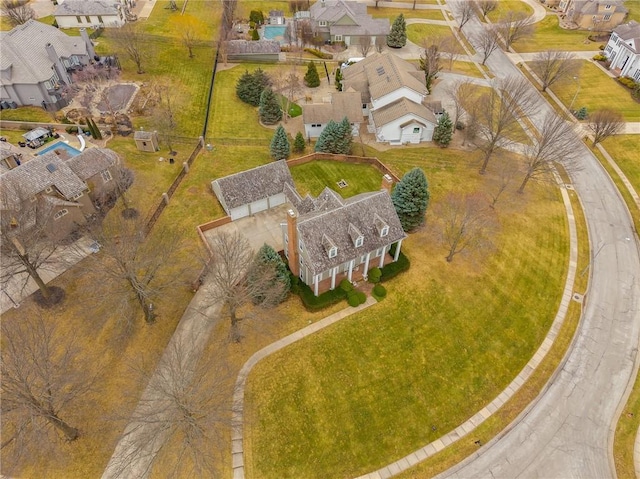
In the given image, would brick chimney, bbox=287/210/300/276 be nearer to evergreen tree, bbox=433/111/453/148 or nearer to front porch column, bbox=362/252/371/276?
front porch column, bbox=362/252/371/276

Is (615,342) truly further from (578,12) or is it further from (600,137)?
(578,12)

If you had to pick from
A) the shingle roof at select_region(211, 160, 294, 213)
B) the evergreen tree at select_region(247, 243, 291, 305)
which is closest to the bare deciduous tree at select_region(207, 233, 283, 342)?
the evergreen tree at select_region(247, 243, 291, 305)

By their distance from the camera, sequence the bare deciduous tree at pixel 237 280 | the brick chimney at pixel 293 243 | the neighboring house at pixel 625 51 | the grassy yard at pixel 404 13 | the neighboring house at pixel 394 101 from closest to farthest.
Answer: the bare deciduous tree at pixel 237 280 → the brick chimney at pixel 293 243 → the neighboring house at pixel 394 101 → the neighboring house at pixel 625 51 → the grassy yard at pixel 404 13

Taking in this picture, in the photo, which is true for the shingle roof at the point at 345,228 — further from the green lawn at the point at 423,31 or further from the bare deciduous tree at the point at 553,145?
the green lawn at the point at 423,31

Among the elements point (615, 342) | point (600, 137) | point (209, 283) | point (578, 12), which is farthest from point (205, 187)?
point (578, 12)

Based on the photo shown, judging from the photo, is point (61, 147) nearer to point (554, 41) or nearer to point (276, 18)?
point (276, 18)

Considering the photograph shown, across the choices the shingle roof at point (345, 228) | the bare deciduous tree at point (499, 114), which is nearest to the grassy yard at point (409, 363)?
the shingle roof at point (345, 228)

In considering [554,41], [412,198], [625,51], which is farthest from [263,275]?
[554,41]
